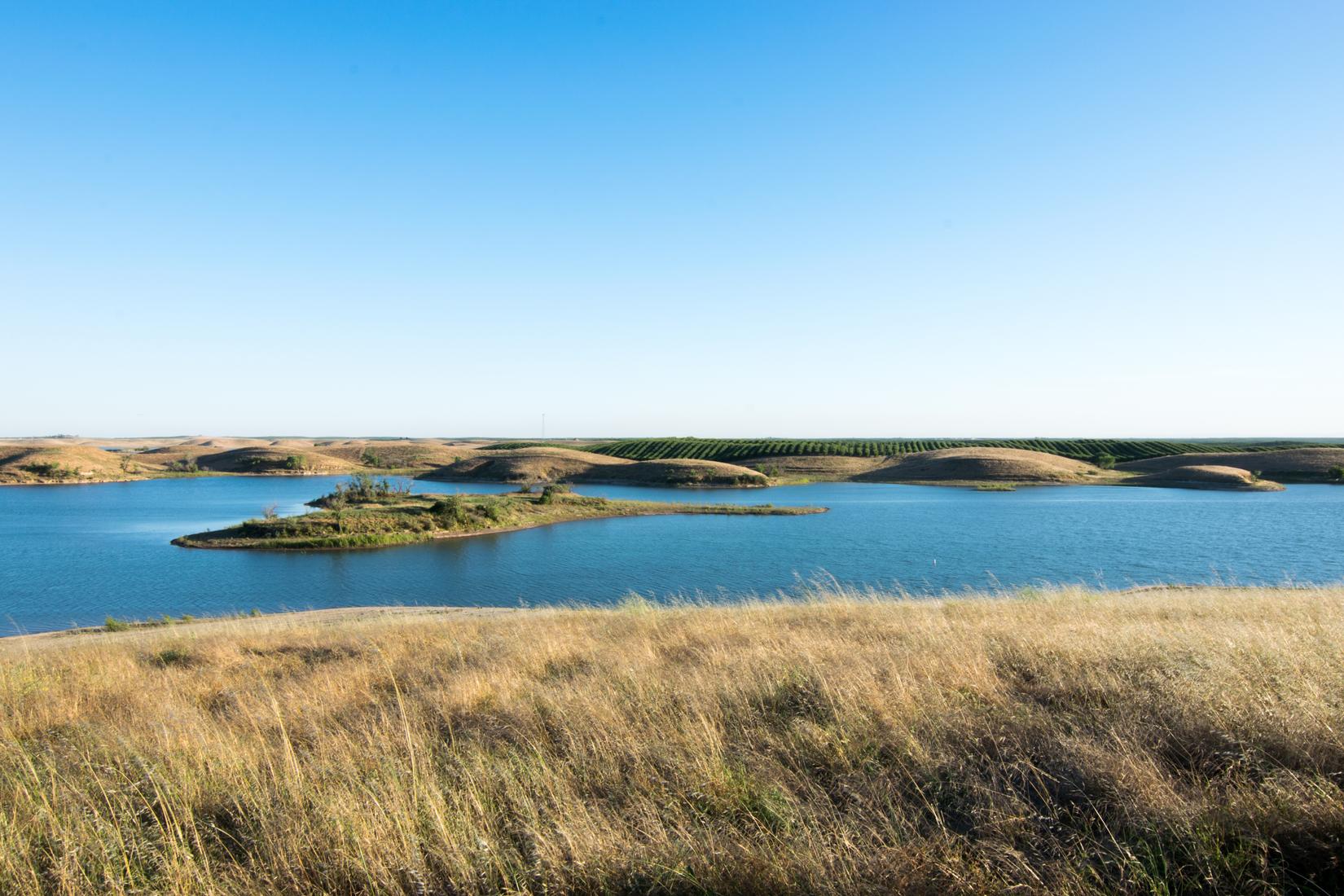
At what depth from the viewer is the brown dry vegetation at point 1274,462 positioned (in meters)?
94.8

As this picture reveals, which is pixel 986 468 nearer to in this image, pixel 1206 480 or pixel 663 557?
pixel 1206 480

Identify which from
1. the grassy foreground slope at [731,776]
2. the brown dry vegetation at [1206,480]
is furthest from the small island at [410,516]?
the brown dry vegetation at [1206,480]

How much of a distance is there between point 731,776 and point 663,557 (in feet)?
113

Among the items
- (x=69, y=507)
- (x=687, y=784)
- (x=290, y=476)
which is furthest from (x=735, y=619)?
(x=290, y=476)

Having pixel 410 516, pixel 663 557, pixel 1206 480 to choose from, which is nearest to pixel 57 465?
pixel 410 516

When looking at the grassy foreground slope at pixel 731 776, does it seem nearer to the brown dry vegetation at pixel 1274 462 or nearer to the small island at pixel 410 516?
the small island at pixel 410 516

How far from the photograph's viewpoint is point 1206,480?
86.5 m

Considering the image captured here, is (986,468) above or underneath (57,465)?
underneath

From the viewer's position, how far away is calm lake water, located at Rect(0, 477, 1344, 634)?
29141 mm

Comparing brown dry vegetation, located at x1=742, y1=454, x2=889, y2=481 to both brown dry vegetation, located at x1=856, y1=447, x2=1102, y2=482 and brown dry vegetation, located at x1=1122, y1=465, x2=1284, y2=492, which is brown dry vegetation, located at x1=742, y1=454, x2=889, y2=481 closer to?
brown dry vegetation, located at x1=856, y1=447, x2=1102, y2=482

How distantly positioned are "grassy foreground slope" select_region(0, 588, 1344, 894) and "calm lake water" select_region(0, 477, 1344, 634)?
1692 centimetres

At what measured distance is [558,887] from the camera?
3.24 metres

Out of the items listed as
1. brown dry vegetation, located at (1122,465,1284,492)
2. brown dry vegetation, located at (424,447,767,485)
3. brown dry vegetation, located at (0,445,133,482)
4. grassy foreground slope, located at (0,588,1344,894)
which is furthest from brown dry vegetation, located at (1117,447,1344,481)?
brown dry vegetation, located at (0,445,133,482)

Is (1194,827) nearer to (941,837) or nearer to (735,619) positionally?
(941,837)
